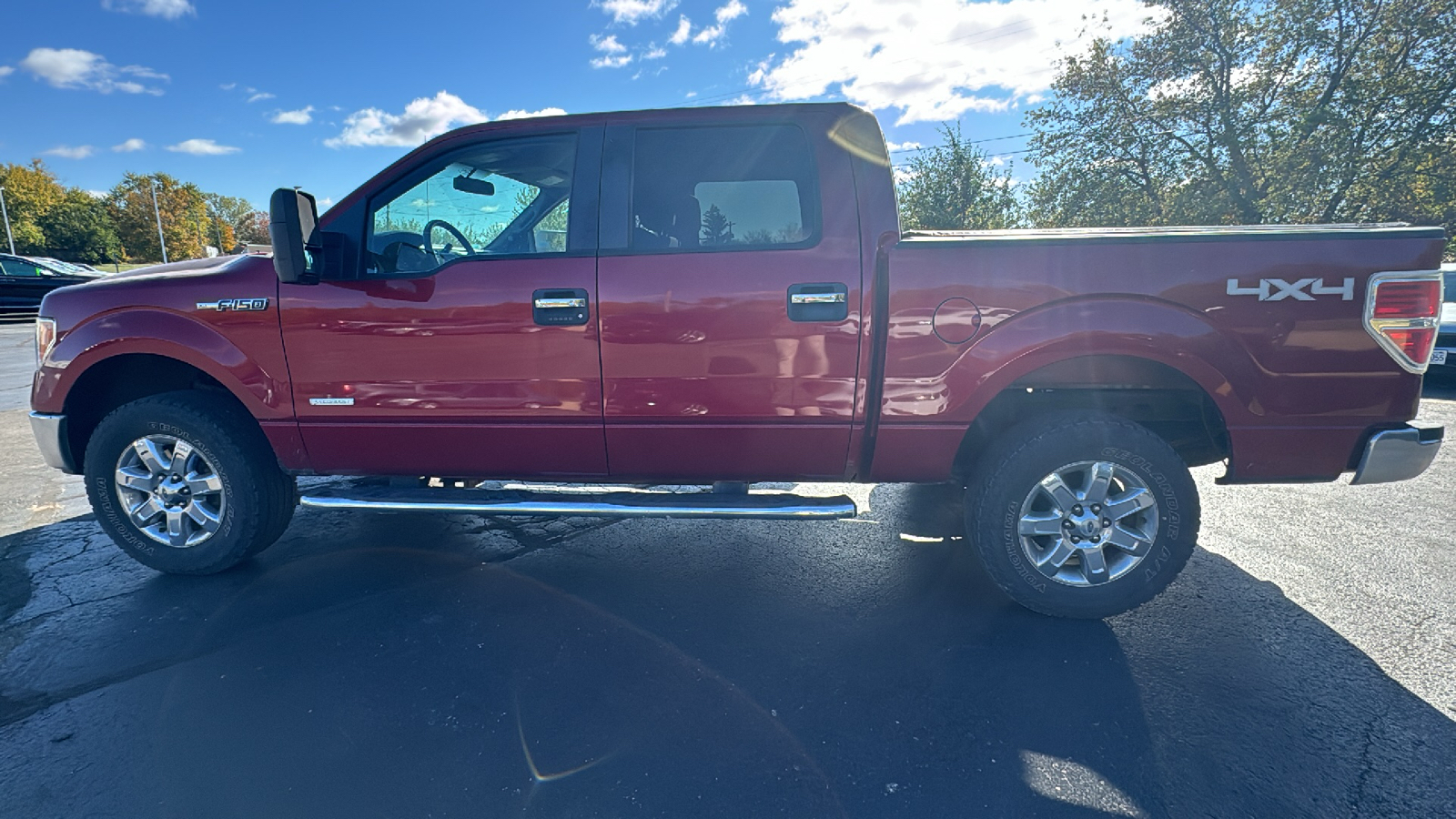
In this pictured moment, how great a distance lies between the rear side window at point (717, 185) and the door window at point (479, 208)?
0.35 metres

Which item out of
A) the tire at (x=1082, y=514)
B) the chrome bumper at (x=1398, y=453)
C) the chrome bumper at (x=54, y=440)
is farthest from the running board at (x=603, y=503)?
the chrome bumper at (x=1398, y=453)

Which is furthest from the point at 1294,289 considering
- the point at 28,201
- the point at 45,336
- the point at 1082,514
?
the point at 28,201

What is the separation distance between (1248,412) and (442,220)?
11.7ft

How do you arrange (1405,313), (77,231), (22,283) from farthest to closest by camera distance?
1. (77,231)
2. (22,283)
3. (1405,313)

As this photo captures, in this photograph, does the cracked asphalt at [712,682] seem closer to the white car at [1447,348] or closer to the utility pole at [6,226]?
the white car at [1447,348]

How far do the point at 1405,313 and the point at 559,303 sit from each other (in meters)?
3.21

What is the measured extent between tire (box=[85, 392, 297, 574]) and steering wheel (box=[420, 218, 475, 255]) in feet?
3.98

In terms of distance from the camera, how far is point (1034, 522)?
274 centimetres

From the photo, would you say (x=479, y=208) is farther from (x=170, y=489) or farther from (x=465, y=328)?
(x=170, y=489)

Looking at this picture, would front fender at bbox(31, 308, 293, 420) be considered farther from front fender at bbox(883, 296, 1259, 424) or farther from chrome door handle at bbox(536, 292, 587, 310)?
front fender at bbox(883, 296, 1259, 424)

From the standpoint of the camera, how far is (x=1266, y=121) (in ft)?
60.7

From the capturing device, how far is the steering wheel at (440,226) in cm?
314

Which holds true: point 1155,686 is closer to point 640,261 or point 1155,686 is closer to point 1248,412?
point 1248,412

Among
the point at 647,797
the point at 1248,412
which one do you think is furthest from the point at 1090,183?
the point at 647,797
